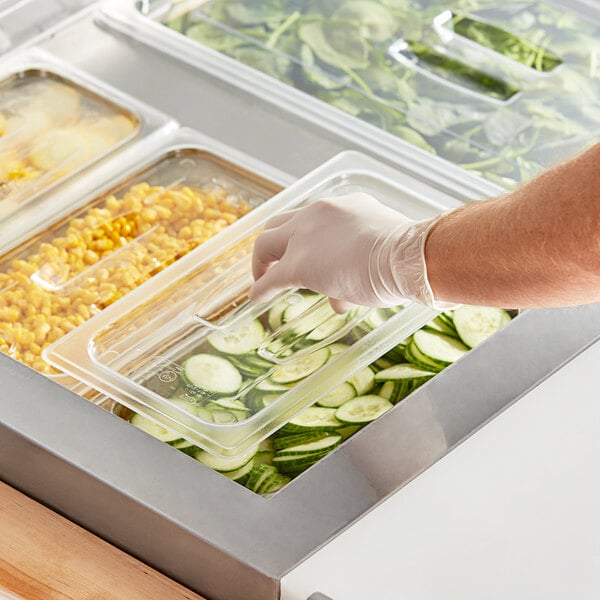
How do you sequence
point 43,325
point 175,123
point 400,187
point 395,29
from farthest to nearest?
point 395,29, point 175,123, point 400,187, point 43,325

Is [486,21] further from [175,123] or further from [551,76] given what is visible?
[175,123]

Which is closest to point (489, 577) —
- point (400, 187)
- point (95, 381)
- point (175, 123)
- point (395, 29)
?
point (95, 381)

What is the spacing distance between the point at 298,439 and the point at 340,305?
215 mm

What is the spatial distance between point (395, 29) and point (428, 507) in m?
1.09

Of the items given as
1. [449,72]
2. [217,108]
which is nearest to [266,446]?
[217,108]

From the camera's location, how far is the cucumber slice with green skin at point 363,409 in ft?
5.33

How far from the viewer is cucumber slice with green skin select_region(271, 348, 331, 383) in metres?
1.68

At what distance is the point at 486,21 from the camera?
230cm

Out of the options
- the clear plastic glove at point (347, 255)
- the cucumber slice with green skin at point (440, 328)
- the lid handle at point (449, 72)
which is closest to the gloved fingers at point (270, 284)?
the clear plastic glove at point (347, 255)

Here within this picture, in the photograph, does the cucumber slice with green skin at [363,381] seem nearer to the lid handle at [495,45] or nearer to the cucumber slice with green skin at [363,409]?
the cucumber slice with green skin at [363,409]

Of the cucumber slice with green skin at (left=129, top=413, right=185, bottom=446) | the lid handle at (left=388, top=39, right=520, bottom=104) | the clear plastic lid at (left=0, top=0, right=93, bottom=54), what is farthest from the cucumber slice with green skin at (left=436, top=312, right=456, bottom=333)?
the clear plastic lid at (left=0, top=0, right=93, bottom=54)

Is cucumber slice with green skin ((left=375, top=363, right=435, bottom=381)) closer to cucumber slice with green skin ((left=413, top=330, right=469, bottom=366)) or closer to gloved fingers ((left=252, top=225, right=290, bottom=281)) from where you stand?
cucumber slice with green skin ((left=413, top=330, right=469, bottom=366))

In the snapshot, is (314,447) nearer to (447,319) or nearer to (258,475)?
(258,475)

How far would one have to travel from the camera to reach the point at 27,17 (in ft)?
7.38
